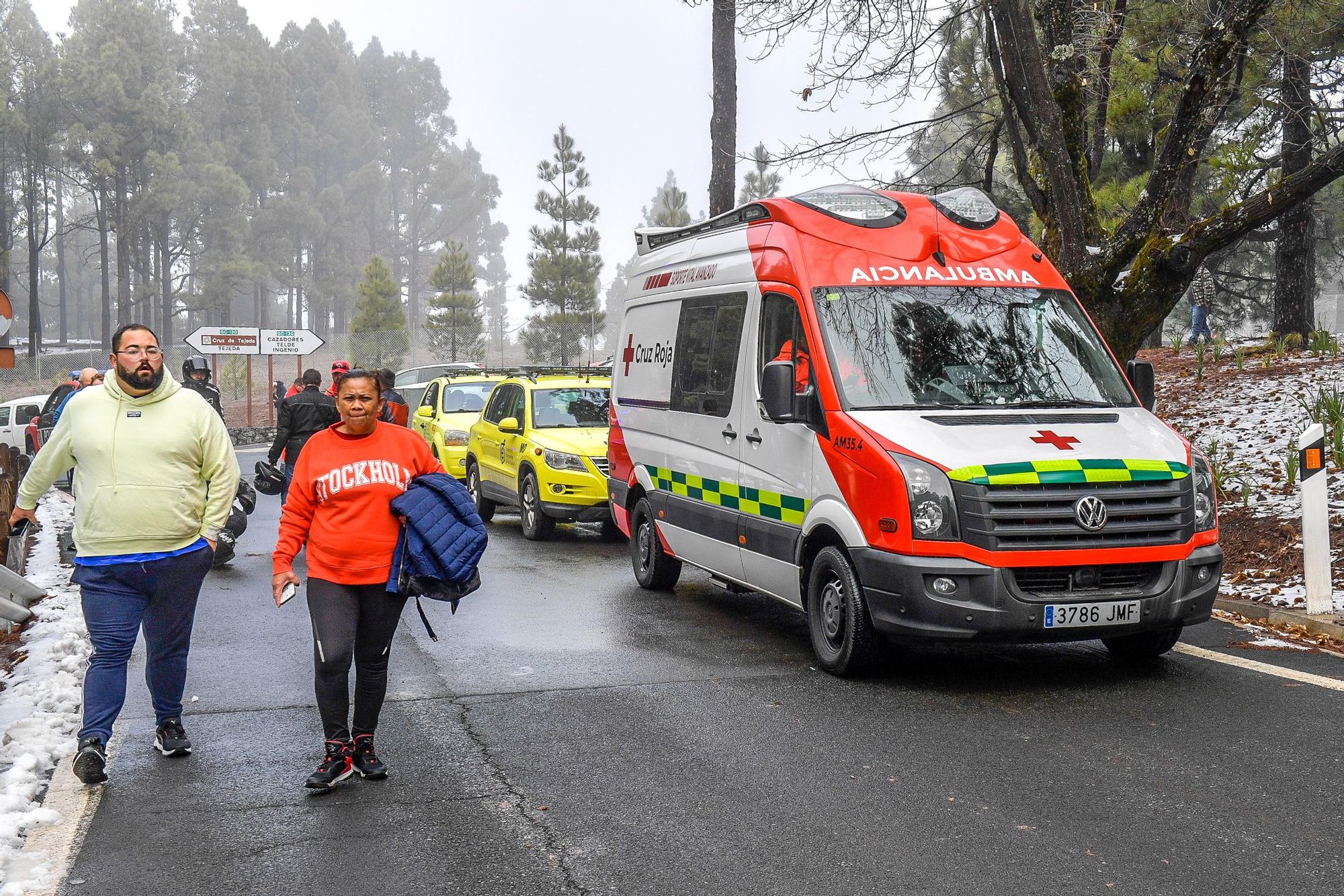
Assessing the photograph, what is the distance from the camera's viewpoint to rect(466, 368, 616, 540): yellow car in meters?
13.7

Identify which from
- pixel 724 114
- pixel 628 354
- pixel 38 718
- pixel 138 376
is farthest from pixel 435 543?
pixel 724 114

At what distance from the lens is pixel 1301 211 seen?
20.6 m

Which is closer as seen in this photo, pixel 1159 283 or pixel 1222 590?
pixel 1222 590

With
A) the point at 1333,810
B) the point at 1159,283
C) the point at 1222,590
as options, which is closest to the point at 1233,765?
the point at 1333,810

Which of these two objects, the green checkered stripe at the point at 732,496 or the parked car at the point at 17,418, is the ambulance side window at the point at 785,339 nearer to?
the green checkered stripe at the point at 732,496

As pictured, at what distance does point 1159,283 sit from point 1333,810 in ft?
27.2

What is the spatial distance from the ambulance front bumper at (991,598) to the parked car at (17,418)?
23.5 metres

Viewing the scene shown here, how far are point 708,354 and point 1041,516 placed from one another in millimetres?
2969

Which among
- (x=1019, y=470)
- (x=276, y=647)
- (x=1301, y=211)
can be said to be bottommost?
(x=276, y=647)

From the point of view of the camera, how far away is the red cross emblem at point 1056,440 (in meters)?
6.81

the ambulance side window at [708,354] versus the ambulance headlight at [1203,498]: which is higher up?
the ambulance side window at [708,354]

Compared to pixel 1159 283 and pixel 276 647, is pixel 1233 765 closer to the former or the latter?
pixel 276 647

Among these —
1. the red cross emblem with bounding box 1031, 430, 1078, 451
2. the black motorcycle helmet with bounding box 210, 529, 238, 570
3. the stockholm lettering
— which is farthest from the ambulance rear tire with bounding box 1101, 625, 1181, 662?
the black motorcycle helmet with bounding box 210, 529, 238, 570

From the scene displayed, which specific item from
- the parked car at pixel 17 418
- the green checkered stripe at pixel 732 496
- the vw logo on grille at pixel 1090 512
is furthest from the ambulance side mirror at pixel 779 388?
the parked car at pixel 17 418
